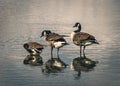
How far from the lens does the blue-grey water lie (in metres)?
18.6

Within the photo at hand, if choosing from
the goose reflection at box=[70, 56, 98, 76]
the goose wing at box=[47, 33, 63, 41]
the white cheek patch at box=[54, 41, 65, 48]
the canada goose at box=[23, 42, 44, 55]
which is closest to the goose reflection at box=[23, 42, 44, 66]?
the canada goose at box=[23, 42, 44, 55]

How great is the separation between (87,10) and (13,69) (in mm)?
25457

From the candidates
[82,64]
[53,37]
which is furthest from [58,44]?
[82,64]

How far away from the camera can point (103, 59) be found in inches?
888

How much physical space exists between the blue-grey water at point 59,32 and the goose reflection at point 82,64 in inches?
11.1

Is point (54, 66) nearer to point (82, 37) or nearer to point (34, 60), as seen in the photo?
point (34, 60)

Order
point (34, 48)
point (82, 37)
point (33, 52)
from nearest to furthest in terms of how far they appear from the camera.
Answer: point (34, 48)
point (33, 52)
point (82, 37)

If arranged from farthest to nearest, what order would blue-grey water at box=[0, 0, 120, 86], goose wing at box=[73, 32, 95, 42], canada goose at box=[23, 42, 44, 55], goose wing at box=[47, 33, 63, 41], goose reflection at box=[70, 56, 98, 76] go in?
goose wing at box=[73, 32, 95, 42] < goose wing at box=[47, 33, 63, 41] < canada goose at box=[23, 42, 44, 55] < goose reflection at box=[70, 56, 98, 76] < blue-grey water at box=[0, 0, 120, 86]

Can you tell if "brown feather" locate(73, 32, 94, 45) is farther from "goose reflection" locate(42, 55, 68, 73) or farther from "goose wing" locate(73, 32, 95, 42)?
"goose reflection" locate(42, 55, 68, 73)

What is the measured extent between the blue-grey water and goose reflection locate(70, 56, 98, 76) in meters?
0.28

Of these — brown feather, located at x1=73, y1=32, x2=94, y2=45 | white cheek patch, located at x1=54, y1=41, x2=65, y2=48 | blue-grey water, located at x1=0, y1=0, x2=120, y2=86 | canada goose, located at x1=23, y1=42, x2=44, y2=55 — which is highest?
brown feather, located at x1=73, y1=32, x2=94, y2=45

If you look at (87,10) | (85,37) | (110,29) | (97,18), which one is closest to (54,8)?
(87,10)

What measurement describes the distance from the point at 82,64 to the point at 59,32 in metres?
9.78

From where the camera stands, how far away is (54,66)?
21141mm
